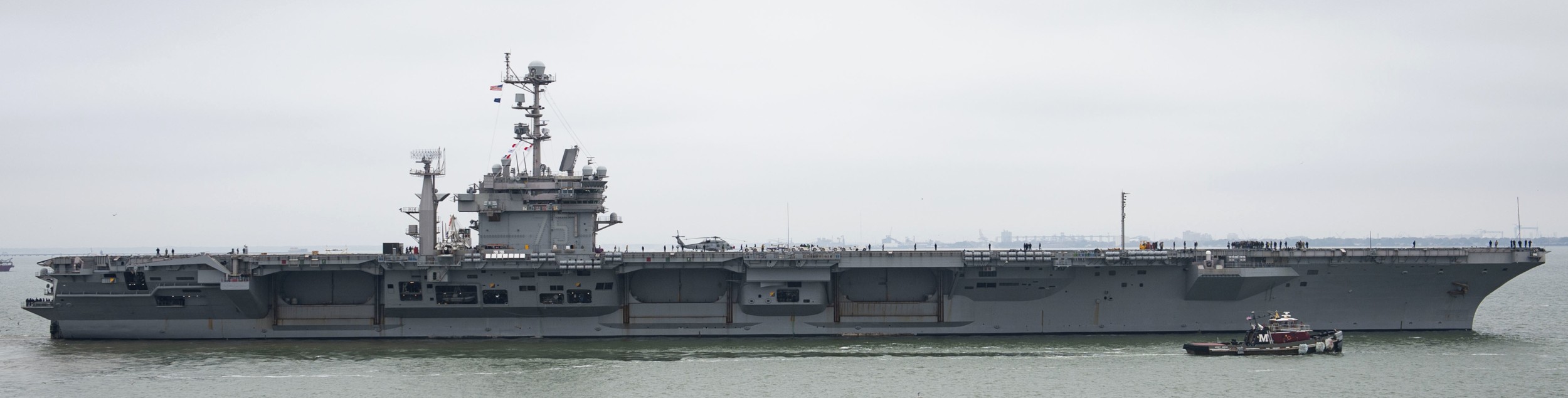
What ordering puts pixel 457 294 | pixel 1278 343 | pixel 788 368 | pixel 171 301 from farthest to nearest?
pixel 457 294 → pixel 171 301 → pixel 1278 343 → pixel 788 368

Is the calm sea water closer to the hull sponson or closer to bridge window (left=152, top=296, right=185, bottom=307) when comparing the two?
the hull sponson

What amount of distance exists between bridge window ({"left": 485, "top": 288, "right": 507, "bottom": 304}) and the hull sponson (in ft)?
0.17

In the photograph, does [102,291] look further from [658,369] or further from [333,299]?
[658,369]

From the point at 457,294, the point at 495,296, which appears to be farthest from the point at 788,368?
the point at 457,294

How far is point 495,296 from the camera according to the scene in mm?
30641

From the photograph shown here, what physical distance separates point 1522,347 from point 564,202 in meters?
24.9

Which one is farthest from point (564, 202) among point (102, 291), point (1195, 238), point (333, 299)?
point (1195, 238)

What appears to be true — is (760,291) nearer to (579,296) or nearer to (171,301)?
(579,296)

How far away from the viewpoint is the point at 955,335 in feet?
101

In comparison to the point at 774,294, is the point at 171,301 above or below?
below

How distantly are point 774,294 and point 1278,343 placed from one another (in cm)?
1261

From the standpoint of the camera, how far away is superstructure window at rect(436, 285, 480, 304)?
30.5m

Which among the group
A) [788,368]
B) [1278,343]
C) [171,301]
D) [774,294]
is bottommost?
[788,368]

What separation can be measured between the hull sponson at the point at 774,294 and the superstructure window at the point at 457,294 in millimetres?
47
